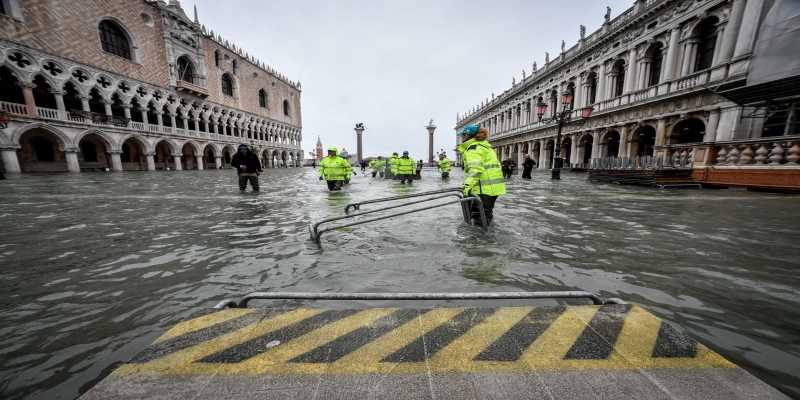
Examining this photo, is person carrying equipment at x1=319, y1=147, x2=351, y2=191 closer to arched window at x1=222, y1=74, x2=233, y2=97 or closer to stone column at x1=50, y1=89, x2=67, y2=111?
stone column at x1=50, y1=89, x2=67, y2=111

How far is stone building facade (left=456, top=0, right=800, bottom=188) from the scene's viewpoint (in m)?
11.3

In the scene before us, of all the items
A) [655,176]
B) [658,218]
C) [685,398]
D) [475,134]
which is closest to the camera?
[685,398]

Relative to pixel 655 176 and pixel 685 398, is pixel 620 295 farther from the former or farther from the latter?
pixel 655 176

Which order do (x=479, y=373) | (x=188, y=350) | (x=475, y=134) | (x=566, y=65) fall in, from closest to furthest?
(x=479, y=373), (x=188, y=350), (x=475, y=134), (x=566, y=65)

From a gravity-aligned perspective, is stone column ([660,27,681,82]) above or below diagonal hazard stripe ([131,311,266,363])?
above

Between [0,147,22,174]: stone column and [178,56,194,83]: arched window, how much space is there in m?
17.1

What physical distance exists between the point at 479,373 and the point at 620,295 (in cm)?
213

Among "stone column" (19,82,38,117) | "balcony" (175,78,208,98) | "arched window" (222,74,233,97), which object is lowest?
"stone column" (19,82,38,117)

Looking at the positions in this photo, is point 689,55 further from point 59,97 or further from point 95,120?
point 95,120

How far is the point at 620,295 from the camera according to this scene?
267 centimetres

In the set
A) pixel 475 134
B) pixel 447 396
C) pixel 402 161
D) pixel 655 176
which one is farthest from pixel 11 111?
pixel 655 176

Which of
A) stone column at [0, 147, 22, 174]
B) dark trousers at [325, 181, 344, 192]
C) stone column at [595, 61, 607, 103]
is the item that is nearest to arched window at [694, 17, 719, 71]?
stone column at [595, 61, 607, 103]

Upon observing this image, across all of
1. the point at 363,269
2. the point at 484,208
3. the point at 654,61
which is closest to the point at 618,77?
the point at 654,61

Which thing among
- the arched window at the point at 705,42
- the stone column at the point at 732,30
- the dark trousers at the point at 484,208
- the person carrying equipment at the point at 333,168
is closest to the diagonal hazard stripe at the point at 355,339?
the dark trousers at the point at 484,208
